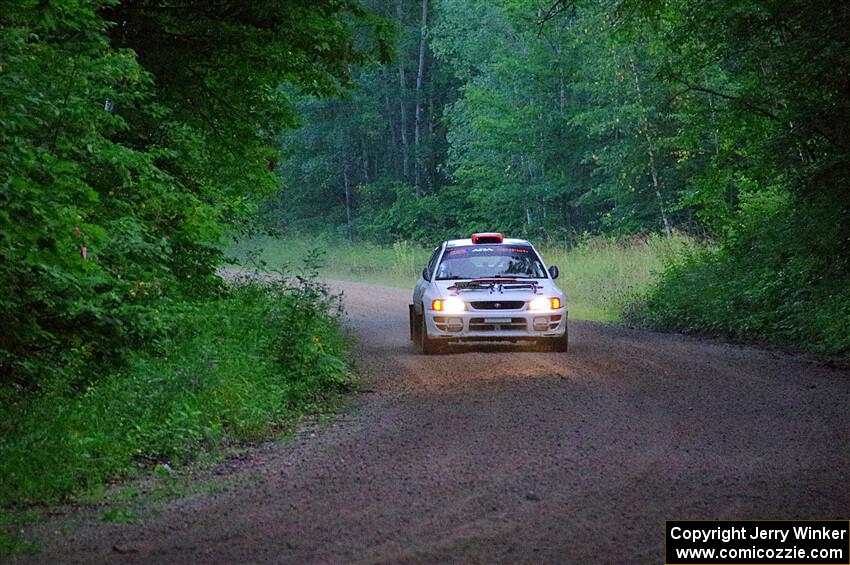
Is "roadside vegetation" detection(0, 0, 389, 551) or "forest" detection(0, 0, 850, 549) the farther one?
"forest" detection(0, 0, 850, 549)

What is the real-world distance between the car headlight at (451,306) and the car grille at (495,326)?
0.24m

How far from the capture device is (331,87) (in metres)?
17.8

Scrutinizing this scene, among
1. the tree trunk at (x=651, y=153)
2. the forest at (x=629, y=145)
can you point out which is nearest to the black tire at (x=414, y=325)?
the forest at (x=629, y=145)

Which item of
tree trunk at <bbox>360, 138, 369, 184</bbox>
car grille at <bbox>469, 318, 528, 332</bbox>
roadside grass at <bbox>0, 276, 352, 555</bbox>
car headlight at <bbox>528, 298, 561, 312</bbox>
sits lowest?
roadside grass at <bbox>0, 276, 352, 555</bbox>

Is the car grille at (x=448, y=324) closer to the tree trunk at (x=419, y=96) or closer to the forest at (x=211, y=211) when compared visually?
the forest at (x=211, y=211)

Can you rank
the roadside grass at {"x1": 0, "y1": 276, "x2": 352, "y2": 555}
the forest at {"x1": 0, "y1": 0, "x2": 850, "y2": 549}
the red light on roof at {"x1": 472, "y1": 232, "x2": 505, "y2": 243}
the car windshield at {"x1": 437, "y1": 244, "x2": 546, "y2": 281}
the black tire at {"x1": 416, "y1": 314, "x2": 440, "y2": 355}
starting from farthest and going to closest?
the red light on roof at {"x1": 472, "y1": 232, "x2": 505, "y2": 243}, the car windshield at {"x1": 437, "y1": 244, "x2": 546, "y2": 281}, the black tire at {"x1": 416, "y1": 314, "x2": 440, "y2": 355}, the forest at {"x1": 0, "y1": 0, "x2": 850, "y2": 549}, the roadside grass at {"x1": 0, "y1": 276, "x2": 352, "y2": 555}

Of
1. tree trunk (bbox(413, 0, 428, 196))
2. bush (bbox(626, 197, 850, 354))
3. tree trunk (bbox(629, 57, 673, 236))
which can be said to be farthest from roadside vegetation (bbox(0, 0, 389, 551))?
tree trunk (bbox(413, 0, 428, 196))

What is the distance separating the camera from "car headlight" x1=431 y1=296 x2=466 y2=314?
18438 mm

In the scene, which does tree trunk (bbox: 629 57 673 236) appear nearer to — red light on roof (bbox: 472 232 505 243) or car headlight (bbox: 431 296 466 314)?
red light on roof (bbox: 472 232 505 243)

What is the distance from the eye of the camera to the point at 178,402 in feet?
37.7

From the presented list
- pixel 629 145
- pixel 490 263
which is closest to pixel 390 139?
pixel 629 145

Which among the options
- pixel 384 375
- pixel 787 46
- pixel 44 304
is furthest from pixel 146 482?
pixel 787 46

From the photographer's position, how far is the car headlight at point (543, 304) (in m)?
18.4

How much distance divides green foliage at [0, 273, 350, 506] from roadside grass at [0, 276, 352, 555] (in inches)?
0.4
